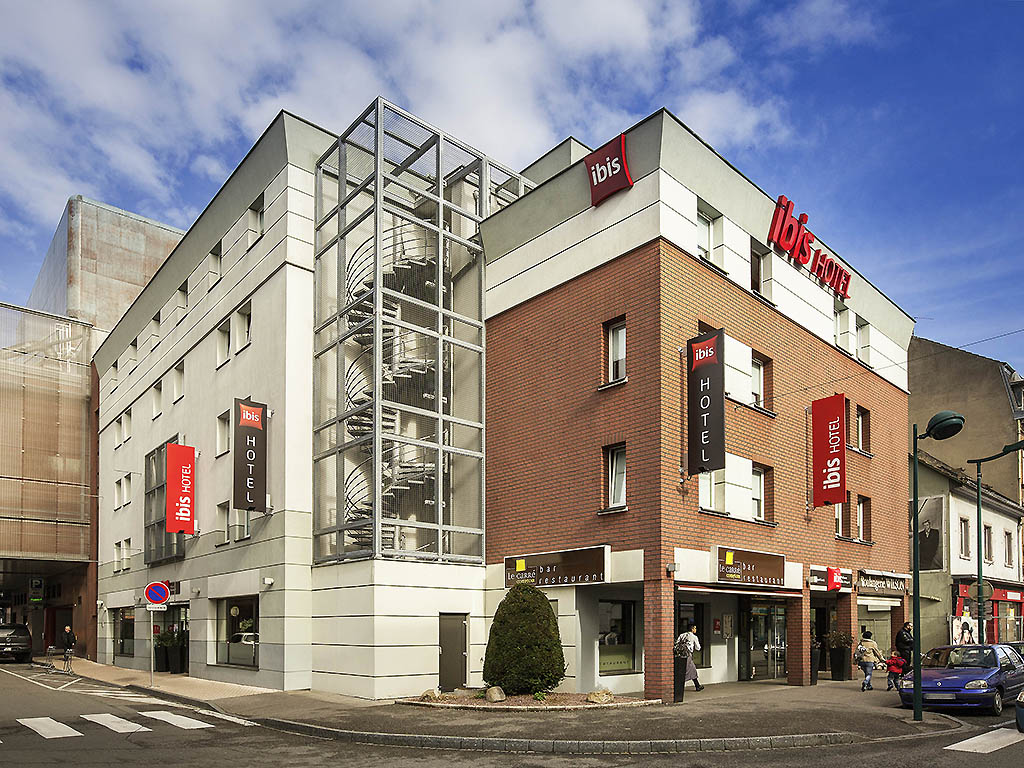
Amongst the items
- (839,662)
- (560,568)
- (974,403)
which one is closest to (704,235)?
(560,568)

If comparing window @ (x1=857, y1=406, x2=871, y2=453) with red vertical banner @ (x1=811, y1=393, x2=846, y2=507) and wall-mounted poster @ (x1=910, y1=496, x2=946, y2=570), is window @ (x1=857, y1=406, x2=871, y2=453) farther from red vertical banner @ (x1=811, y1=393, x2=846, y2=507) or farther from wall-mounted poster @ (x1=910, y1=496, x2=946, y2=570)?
wall-mounted poster @ (x1=910, y1=496, x2=946, y2=570)

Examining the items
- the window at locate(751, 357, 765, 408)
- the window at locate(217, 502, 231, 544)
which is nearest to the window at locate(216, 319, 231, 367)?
the window at locate(217, 502, 231, 544)

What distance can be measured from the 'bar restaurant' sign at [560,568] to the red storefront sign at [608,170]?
8.09 m

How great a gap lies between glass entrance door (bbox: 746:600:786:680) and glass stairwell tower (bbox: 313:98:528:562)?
8.51 metres

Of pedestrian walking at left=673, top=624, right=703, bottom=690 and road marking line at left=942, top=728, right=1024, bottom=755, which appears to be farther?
pedestrian walking at left=673, top=624, right=703, bottom=690

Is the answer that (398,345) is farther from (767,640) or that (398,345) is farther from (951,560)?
(951,560)

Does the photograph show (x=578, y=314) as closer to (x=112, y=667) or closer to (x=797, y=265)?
(x=797, y=265)

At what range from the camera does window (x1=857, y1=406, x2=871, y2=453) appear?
29031 mm

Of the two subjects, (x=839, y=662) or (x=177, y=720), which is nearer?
(x=177, y=720)

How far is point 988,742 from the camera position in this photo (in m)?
14.7

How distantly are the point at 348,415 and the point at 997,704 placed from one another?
49.9ft

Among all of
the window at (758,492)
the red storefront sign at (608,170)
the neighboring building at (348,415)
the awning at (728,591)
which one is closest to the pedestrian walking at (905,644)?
the awning at (728,591)

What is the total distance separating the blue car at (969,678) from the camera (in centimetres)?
1820

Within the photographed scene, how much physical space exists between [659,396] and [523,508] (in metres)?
5.10
